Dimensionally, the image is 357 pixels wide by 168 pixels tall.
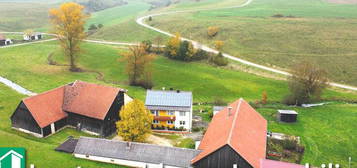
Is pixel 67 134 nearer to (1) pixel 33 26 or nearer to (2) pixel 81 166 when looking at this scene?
(2) pixel 81 166

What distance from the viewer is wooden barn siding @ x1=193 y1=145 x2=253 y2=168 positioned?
36.8m

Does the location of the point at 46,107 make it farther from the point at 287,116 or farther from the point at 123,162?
the point at 287,116

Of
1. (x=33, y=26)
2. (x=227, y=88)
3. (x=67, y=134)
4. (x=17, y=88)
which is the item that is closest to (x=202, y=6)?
(x=33, y=26)

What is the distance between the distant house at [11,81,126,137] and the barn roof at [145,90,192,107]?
17.2ft

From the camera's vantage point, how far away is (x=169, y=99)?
56406 millimetres

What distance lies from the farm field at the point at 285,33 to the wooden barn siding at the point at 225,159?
6133cm

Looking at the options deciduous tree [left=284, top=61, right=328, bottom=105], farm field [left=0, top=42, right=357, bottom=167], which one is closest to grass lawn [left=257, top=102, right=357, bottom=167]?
farm field [left=0, top=42, right=357, bottom=167]

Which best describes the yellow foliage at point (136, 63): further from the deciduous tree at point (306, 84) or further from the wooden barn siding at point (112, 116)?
the deciduous tree at point (306, 84)

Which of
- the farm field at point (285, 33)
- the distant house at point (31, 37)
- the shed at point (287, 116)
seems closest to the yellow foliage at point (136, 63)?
the shed at point (287, 116)

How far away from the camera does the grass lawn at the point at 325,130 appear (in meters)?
48.6

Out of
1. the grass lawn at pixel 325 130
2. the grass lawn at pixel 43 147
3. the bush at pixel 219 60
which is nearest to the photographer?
the grass lawn at pixel 43 147

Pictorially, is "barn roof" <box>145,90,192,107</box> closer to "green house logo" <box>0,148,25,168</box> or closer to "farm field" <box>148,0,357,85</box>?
"green house logo" <box>0,148,25,168</box>

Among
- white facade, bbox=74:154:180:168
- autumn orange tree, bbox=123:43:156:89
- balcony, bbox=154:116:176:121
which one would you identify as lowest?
white facade, bbox=74:154:180:168

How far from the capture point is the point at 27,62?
88.6m
